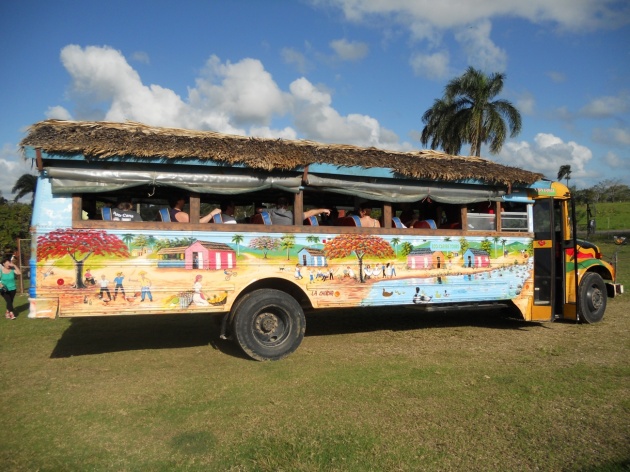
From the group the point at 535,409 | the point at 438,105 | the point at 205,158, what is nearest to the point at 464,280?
the point at 535,409

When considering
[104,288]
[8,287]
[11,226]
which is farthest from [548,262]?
[11,226]

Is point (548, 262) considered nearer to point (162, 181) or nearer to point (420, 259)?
point (420, 259)

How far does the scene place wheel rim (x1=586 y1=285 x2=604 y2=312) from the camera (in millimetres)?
8867

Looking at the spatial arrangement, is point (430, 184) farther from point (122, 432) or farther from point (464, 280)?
point (122, 432)

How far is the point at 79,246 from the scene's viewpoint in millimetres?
5660

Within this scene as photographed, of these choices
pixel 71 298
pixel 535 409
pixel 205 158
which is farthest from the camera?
pixel 205 158

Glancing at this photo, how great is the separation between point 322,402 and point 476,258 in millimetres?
4248

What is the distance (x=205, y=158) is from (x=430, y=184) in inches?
138

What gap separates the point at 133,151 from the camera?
19.2ft

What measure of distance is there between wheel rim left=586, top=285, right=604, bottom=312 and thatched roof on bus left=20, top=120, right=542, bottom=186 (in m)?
2.92

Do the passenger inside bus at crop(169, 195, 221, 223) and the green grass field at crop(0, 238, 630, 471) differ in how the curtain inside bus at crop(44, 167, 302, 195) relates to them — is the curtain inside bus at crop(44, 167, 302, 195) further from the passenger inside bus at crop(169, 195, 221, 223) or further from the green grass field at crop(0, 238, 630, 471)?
the green grass field at crop(0, 238, 630, 471)

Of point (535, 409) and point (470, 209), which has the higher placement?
point (470, 209)

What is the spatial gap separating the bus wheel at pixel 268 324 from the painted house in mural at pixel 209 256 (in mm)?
532

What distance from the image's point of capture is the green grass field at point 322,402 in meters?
3.70
